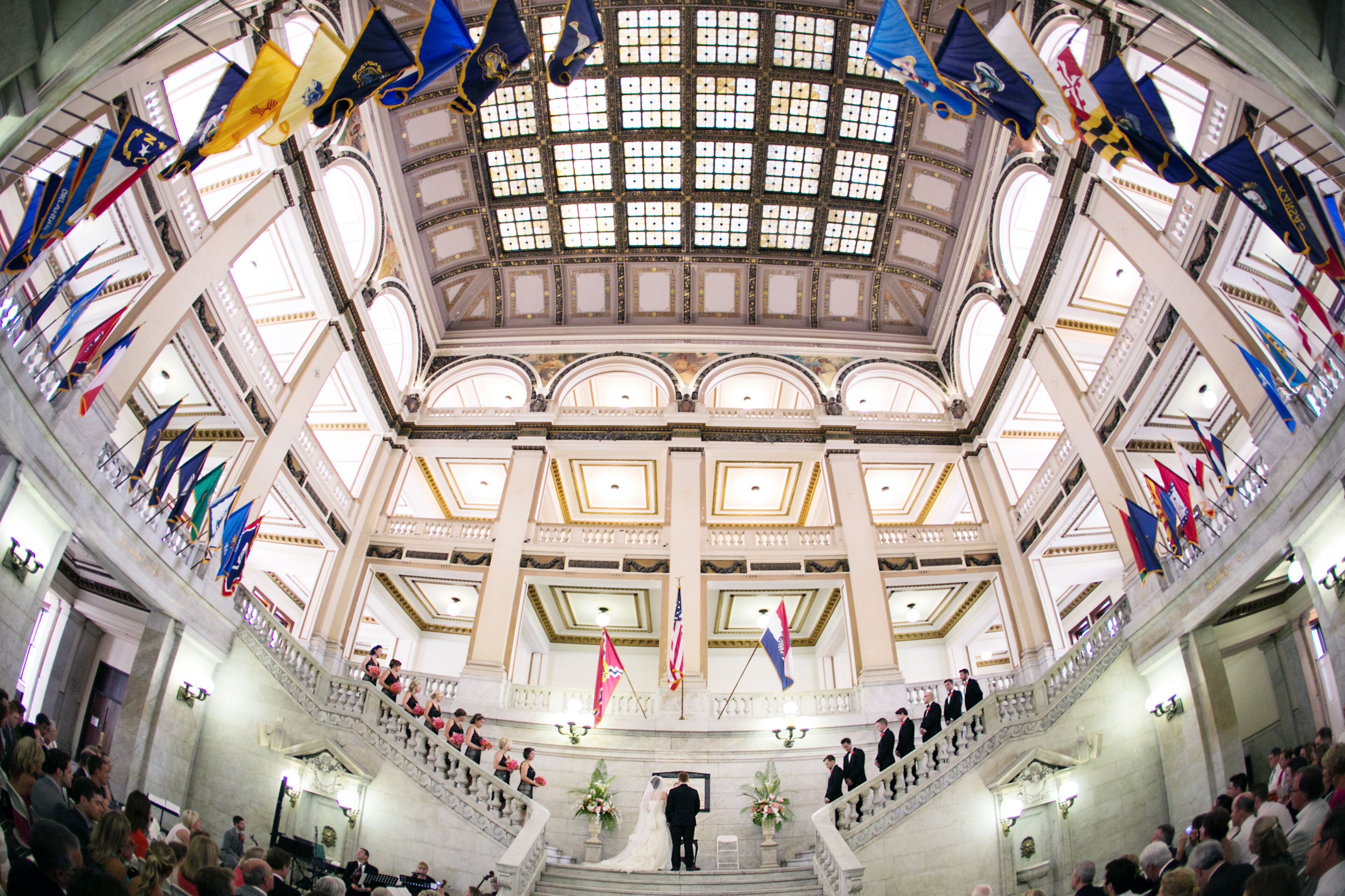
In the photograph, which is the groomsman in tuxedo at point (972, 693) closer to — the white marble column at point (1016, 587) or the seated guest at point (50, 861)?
the white marble column at point (1016, 587)

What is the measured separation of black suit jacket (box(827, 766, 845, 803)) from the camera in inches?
458

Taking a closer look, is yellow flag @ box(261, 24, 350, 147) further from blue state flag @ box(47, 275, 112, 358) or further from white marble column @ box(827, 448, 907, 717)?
white marble column @ box(827, 448, 907, 717)

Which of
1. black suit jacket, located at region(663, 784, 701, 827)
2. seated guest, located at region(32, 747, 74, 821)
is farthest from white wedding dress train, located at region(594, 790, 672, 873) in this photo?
seated guest, located at region(32, 747, 74, 821)

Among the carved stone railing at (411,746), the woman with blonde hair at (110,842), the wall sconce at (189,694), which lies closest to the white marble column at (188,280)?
the carved stone railing at (411,746)

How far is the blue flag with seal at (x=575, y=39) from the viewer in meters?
10.0

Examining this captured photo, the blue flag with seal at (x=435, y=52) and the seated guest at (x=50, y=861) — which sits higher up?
the blue flag with seal at (x=435, y=52)

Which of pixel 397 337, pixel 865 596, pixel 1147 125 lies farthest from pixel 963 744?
pixel 397 337

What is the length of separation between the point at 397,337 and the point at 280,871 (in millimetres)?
17186

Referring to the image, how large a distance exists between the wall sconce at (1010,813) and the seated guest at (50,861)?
10878mm

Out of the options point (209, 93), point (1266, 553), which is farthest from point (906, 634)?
point (209, 93)

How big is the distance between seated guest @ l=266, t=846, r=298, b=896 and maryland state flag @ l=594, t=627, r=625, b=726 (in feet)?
24.5

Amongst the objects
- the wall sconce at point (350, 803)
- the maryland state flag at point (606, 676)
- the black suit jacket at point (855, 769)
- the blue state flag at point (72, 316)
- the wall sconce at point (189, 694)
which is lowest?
the wall sconce at point (350, 803)

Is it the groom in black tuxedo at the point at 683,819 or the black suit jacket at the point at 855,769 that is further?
the black suit jacket at the point at 855,769

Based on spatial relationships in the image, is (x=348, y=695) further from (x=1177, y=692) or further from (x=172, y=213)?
(x=1177, y=692)
